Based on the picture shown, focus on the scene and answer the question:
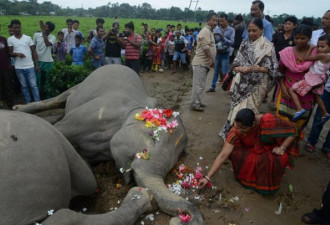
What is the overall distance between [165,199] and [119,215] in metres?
0.47

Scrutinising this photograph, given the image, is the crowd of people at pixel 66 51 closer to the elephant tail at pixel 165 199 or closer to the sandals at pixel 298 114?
the elephant tail at pixel 165 199

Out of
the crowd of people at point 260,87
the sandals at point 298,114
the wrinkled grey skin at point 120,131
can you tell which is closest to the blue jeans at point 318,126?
the crowd of people at point 260,87

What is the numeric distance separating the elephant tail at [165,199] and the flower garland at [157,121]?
0.60 meters

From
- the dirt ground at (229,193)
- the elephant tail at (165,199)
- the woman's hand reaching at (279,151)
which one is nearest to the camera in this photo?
the elephant tail at (165,199)

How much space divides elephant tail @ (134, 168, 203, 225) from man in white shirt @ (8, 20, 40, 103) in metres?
4.57

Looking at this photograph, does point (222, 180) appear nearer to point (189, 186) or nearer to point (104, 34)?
point (189, 186)

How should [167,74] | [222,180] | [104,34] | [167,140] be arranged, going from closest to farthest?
[167,140], [222,180], [104,34], [167,74]

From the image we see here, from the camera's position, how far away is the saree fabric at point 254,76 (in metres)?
4.39

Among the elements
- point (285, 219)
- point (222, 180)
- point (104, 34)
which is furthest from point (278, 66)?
point (104, 34)

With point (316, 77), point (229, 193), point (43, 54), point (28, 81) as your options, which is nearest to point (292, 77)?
point (316, 77)

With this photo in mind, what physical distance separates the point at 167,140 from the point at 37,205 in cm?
173

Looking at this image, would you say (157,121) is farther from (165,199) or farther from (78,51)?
(78,51)

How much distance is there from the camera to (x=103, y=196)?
339 cm

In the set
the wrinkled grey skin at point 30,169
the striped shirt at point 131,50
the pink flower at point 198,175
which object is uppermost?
the striped shirt at point 131,50
